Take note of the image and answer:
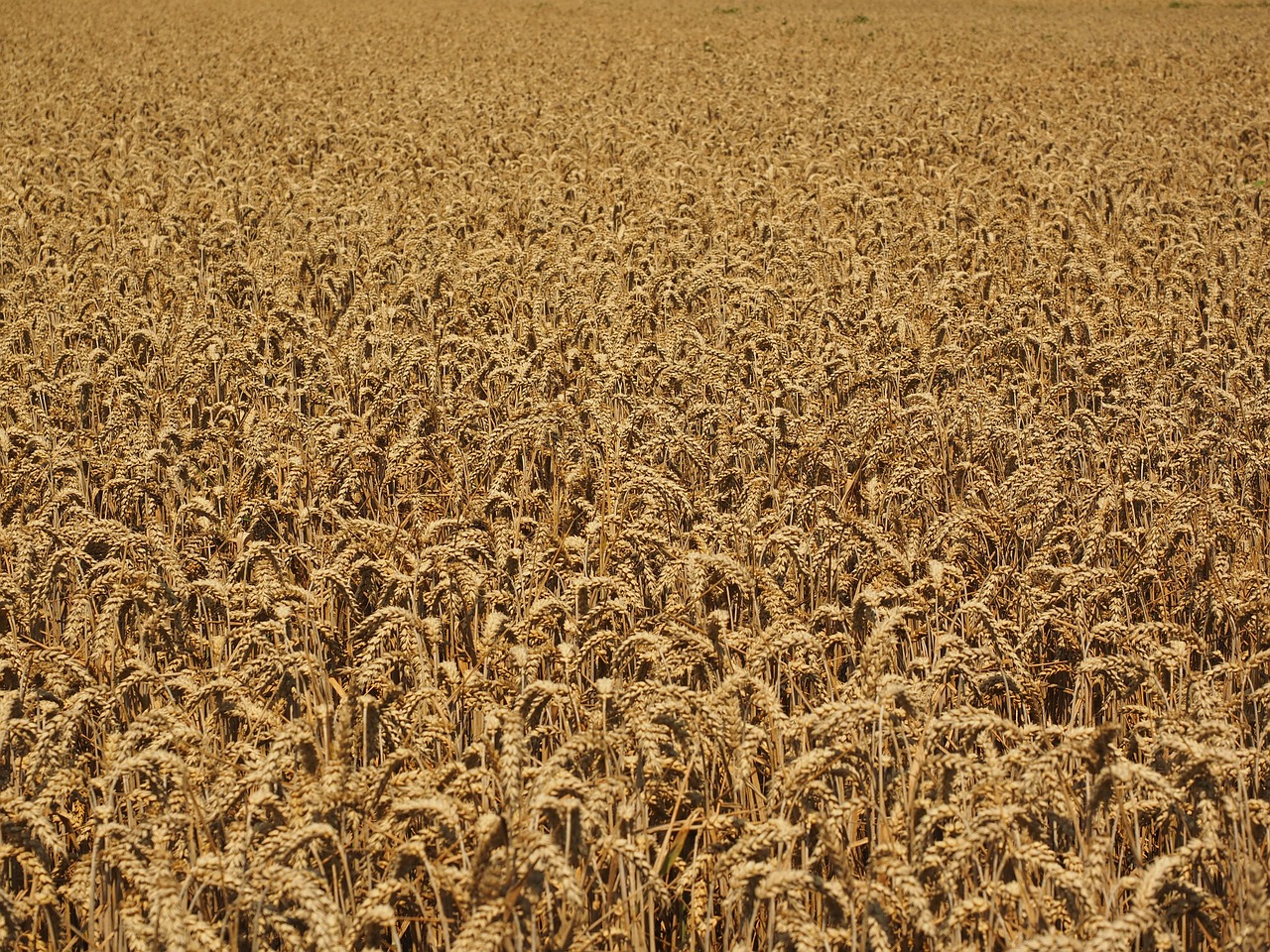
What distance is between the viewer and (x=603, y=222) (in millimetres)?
8109

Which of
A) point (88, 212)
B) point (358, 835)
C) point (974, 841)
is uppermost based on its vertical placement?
point (88, 212)

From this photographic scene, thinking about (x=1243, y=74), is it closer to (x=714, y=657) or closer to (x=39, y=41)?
(x=714, y=657)

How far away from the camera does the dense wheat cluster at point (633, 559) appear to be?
7.29 ft

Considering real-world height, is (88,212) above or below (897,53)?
below

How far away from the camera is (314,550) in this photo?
3703 mm

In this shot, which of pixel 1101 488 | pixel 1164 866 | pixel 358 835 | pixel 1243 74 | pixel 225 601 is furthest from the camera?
pixel 1243 74

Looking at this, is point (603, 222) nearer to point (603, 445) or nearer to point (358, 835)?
point (603, 445)

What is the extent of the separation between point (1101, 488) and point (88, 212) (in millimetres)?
7277

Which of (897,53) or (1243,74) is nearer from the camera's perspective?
(1243,74)

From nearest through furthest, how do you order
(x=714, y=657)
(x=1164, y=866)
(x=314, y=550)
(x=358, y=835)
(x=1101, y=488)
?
(x=1164, y=866) < (x=358, y=835) < (x=714, y=657) < (x=314, y=550) < (x=1101, y=488)

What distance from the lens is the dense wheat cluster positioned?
2.22 meters

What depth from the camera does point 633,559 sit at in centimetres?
362

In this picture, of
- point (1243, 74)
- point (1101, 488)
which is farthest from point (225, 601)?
point (1243, 74)

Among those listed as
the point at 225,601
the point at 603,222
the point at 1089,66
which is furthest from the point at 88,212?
the point at 1089,66
